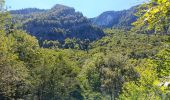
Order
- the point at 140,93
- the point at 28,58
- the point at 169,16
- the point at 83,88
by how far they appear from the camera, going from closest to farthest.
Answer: the point at 169,16, the point at 140,93, the point at 28,58, the point at 83,88

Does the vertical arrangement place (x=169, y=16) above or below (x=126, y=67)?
above

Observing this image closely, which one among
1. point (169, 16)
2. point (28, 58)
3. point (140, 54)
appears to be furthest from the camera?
point (140, 54)

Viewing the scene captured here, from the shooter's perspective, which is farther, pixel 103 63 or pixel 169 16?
pixel 103 63

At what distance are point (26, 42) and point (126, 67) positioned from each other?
23.0 meters

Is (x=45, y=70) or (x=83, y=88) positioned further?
(x=83, y=88)

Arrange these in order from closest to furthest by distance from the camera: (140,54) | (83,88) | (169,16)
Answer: (169,16) → (83,88) → (140,54)

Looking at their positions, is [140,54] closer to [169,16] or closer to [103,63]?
[103,63]

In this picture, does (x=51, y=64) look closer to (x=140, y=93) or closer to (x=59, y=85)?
(x=59, y=85)

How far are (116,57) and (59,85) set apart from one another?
14.8m

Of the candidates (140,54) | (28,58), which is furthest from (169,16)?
(140,54)

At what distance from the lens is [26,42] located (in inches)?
2891

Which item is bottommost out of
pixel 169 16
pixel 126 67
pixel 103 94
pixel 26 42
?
pixel 103 94

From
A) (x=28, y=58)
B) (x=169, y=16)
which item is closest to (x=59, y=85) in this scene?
(x=28, y=58)

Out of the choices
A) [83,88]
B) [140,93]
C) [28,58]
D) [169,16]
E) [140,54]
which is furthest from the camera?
[140,54]
